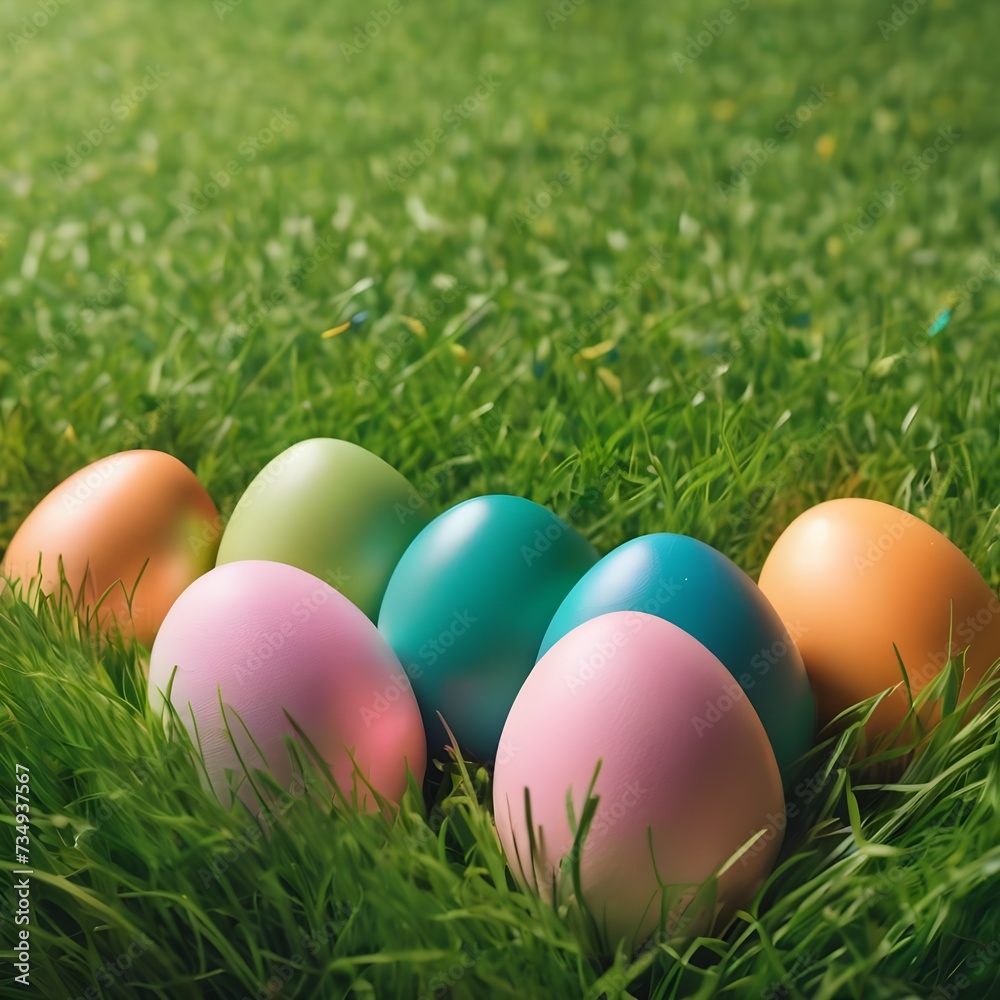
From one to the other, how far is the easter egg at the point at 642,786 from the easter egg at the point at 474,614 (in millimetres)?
195

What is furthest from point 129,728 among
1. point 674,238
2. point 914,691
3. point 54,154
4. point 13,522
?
point 54,154

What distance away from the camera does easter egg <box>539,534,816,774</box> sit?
133 centimetres

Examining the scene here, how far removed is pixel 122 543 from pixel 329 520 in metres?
0.30

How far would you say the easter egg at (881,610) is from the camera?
1.41 m

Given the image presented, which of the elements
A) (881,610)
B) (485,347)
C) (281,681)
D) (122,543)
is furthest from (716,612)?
(485,347)

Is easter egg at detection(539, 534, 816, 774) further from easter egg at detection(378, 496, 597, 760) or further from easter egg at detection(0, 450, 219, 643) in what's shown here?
easter egg at detection(0, 450, 219, 643)

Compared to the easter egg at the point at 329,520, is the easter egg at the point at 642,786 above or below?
below

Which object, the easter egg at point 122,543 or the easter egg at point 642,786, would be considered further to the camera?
the easter egg at point 122,543

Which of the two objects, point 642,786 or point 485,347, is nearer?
point 642,786

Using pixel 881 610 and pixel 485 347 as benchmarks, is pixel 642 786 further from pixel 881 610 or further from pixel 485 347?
pixel 485 347

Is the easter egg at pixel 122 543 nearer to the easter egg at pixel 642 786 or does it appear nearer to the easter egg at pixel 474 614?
the easter egg at pixel 474 614

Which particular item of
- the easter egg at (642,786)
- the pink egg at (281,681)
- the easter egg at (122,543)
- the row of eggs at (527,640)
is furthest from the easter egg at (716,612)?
the easter egg at (122,543)

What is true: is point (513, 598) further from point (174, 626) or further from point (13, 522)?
point (13, 522)

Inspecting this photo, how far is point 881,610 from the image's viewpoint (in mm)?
1410
